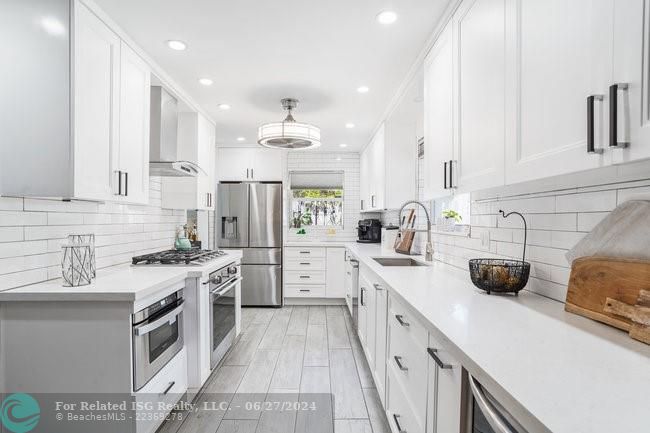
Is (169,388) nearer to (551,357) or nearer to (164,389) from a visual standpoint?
(164,389)

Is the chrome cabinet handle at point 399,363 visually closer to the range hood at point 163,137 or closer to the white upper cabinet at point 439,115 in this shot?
the white upper cabinet at point 439,115

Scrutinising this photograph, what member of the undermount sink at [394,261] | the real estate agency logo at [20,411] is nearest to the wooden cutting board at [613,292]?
the undermount sink at [394,261]

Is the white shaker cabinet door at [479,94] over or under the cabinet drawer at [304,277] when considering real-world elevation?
over

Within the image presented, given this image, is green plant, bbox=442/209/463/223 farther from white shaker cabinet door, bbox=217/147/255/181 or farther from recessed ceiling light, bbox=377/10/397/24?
white shaker cabinet door, bbox=217/147/255/181

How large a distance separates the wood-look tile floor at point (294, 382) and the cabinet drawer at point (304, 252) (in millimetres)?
1165

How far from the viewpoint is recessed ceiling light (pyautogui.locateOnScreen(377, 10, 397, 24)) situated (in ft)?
6.40

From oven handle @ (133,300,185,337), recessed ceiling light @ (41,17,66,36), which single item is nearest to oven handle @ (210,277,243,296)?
oven handle @ (133,300,185,337)

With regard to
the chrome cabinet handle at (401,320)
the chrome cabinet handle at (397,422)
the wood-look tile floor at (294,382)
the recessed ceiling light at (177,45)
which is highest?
the recessed ceiling light at (177,45)

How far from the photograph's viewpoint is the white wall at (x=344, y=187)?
570 centimetres

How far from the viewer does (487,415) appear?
779 mm

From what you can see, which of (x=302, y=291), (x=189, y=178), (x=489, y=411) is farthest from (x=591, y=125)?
(x=302, y=291)

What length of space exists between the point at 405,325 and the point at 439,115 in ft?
4.06

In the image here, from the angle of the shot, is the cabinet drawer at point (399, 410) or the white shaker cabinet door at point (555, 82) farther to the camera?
the cabinet drawer at point (399, 410)

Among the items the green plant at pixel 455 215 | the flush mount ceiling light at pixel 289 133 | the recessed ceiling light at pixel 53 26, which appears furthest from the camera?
the flush mount ceiling light at pixel 289 133
